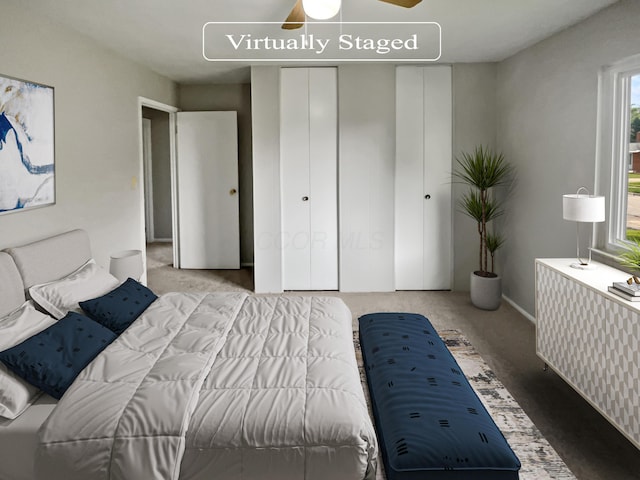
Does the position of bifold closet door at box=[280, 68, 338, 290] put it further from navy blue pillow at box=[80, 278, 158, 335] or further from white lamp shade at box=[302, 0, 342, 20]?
white lamp shade at box=[302, 0, 342, 20]

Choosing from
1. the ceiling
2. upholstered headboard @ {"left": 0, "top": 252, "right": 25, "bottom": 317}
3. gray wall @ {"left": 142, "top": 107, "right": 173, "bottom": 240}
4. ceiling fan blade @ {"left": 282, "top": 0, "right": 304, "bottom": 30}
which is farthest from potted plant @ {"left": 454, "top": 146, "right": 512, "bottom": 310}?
gray wall @ {"left": 142, "top": 107, "right": 173, "bottom": 240}

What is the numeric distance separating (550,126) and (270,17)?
2.38 m

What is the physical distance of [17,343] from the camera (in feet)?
7.78

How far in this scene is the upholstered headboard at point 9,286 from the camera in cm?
265

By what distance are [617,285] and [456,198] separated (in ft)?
9.53

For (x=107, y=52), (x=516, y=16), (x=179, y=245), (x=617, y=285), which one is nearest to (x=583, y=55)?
(x=516, y=16)

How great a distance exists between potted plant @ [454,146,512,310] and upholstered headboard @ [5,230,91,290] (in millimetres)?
3449

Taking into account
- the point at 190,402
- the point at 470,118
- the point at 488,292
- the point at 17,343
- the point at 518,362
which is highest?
the point at 470,118

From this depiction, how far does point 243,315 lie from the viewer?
9.87ft

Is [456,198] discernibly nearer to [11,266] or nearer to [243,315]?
[243,315]

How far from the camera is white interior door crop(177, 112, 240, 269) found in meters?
6.41

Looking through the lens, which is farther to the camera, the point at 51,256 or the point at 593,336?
the point at 51,256

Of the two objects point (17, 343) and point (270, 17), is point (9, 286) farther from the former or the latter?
point (270, 17)

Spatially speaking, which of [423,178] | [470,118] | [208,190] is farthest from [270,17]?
[208,190]
